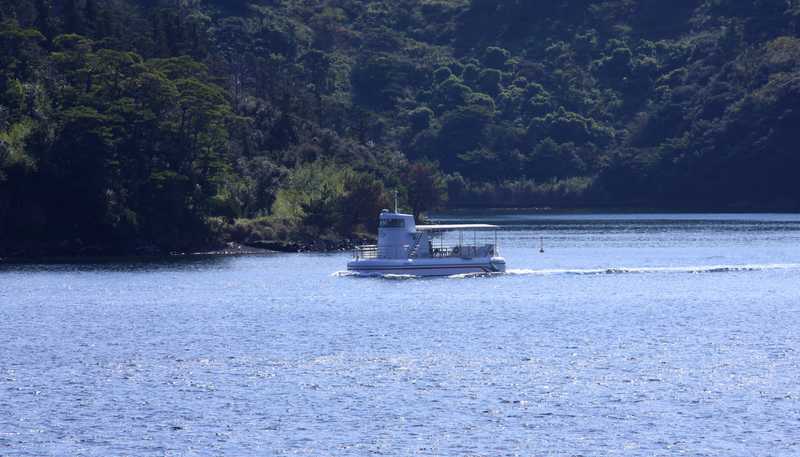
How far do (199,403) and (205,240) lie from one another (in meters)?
77.5

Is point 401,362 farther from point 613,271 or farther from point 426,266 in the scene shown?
point 613,271

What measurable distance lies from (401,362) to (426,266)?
131 feet

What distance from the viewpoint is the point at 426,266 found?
99875 millimetres

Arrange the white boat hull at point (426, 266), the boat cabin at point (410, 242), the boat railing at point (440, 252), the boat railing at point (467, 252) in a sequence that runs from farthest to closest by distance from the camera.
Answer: the boat railing at point (467, 252) < the boat railing at point (440, 252) < the boat cabin at point (410, 242) < the white boat hull at point (426, 266)

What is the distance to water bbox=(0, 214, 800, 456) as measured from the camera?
4531cm

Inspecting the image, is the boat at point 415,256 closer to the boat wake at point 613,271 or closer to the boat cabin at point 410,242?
the boat cabin at point 410,242

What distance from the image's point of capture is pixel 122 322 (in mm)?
75562

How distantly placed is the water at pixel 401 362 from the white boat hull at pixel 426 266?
1160 mm

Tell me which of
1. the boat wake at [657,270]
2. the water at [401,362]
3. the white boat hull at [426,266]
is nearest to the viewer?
the water at [401,362]

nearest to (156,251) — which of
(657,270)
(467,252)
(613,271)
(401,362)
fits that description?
(467,252)

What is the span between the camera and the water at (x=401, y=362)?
4531 cm

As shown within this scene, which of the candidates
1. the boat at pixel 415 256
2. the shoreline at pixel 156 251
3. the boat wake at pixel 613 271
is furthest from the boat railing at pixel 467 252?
the shoreline at pixel 156 251

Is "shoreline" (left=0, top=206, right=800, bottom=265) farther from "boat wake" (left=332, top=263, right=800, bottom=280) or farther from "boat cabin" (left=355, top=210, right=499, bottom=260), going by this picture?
"boat cabin" (left=355, top=210, right=499, bottom=260)

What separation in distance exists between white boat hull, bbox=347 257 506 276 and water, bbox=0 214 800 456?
116 cm
